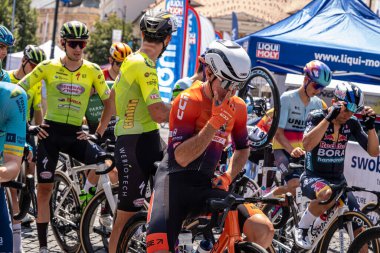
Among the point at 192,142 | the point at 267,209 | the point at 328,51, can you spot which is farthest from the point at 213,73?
the point at 328,51

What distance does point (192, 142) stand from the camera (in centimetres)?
402

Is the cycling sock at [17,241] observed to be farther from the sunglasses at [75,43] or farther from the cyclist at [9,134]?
the cyclist at [9,134]

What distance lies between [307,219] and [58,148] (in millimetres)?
2366

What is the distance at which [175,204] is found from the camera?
4238 mm

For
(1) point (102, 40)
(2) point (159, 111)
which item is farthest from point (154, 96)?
(1) point (102, 40)

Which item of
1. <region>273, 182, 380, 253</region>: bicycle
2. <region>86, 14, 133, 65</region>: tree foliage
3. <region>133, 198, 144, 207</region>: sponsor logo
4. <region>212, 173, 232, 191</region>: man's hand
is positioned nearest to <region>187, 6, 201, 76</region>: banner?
<region>273, 182, 380, 253</region>: bicycle

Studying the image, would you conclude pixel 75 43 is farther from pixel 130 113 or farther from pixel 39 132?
pixel 130 113

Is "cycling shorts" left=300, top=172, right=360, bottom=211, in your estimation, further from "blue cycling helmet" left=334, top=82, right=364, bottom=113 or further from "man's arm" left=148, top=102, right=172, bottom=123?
"man's arm" left=148, top=102, right=172, bottom=123

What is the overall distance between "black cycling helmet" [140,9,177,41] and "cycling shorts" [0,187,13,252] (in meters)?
1.96

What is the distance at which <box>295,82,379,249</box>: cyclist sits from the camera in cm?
612

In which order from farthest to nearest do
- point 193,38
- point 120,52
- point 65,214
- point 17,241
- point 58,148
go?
point 193,38
point 120,52
point 65,214
point 58,148
point 17,241

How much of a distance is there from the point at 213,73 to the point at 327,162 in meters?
2.62

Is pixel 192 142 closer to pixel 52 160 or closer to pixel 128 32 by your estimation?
pixel 52 160

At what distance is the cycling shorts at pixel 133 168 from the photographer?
5305 mm
